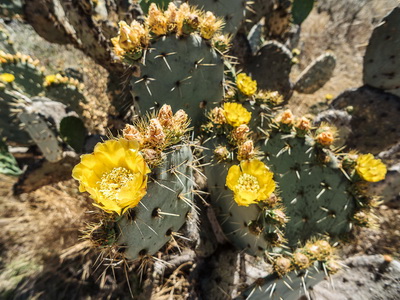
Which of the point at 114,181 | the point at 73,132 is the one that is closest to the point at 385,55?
the point at 114,181

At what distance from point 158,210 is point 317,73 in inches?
123

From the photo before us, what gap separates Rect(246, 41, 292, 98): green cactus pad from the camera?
2.46 m

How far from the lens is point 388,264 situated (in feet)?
4.70

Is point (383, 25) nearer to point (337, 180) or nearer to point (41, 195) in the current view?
point (337, 180)

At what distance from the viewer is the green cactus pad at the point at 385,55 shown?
6.30ft

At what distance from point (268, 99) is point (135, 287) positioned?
1.51m

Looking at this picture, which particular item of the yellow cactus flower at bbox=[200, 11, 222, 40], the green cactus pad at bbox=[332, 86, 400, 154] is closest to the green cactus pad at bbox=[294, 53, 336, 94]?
the green cactus pad at bbox=[332, 86, 400, 154]

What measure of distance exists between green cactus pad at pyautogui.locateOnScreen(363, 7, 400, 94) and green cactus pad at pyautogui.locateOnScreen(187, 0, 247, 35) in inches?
48.8

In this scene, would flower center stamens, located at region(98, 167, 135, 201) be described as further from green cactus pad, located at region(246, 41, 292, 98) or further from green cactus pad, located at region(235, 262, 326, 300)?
green cactus pad, located at region(246, 41, 292, 98)

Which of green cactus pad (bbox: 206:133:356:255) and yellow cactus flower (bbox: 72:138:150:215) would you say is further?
green cactus pad (bbox: 206:133:356:255)

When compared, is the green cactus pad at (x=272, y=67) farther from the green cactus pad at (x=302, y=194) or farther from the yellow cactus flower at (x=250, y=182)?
the yellow cactus flower at (x=250, y=182)

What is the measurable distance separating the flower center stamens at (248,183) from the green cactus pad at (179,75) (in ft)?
1.80

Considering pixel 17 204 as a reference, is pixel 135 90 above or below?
above

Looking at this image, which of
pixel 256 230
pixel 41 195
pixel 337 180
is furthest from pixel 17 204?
pixel 337 180
